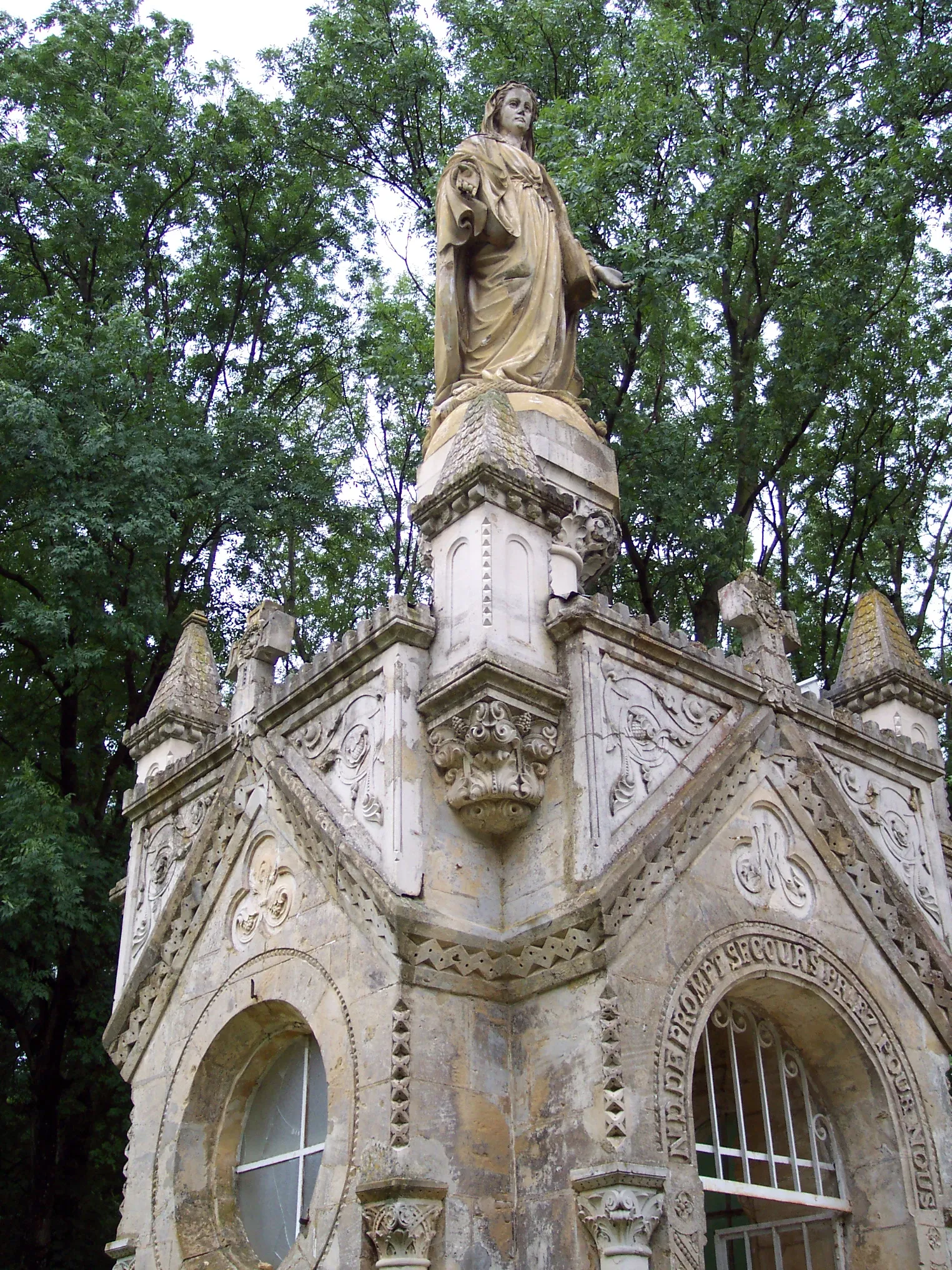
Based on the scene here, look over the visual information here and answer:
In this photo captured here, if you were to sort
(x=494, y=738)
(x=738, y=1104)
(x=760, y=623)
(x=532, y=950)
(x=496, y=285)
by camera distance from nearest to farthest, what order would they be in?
(x=532, y=950), (x=494, y=738), (x=738, y=1104), (x=760, y=623), (x=496, y=285)

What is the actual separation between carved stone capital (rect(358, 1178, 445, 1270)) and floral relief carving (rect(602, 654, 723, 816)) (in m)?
2.63

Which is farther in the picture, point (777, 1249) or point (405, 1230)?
point (777, 1249)

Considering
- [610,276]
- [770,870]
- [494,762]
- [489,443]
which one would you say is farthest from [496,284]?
[770,870]

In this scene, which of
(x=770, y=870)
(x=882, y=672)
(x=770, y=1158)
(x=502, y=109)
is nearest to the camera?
(x=770, y=1158)

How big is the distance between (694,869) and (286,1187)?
11.7 ft

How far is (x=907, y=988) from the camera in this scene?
1046 centimetres

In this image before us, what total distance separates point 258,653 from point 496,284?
12.6 ft

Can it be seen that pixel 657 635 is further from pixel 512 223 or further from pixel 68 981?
pixel 68 981

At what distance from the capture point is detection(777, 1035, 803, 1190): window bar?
973 centimetres

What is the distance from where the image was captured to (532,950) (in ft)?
29.2

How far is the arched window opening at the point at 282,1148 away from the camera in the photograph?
9523mm

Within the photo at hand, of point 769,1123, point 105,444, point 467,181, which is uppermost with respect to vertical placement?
point 105,444

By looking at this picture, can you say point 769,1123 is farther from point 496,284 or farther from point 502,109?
point 502,109

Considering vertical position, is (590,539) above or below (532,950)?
above
